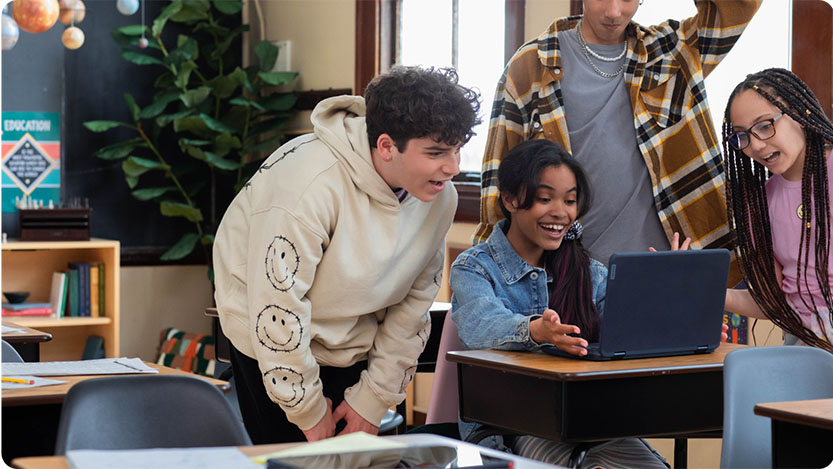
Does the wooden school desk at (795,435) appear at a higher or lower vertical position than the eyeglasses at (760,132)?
lower

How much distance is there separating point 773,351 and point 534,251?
2.01ft

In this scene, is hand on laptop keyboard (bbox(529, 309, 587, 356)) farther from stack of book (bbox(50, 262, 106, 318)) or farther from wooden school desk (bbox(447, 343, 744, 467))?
stack of book (bbox(50, 262, 106, 318))

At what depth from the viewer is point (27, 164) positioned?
5.54 m

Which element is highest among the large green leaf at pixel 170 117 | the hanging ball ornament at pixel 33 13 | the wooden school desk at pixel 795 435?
the hanging ball ornament at pixel 33 13

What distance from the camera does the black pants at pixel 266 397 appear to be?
2.25m

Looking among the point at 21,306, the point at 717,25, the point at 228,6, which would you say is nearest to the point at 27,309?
the point at 21,306

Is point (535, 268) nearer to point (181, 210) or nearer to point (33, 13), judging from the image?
point (33, 13)

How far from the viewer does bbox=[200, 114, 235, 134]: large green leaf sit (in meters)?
5.44

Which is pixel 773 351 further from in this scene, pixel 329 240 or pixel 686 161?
pixel 329 240

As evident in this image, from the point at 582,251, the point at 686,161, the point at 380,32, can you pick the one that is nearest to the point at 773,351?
the point at 582,251

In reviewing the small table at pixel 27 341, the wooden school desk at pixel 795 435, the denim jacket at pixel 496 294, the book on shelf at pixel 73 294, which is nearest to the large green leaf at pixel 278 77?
the book on shelf at pixel 73 294

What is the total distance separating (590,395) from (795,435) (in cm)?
40

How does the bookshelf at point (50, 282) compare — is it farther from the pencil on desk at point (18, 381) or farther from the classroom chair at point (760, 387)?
the classroom chair at point (760, 387)

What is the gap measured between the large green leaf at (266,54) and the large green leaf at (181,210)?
87 cm
